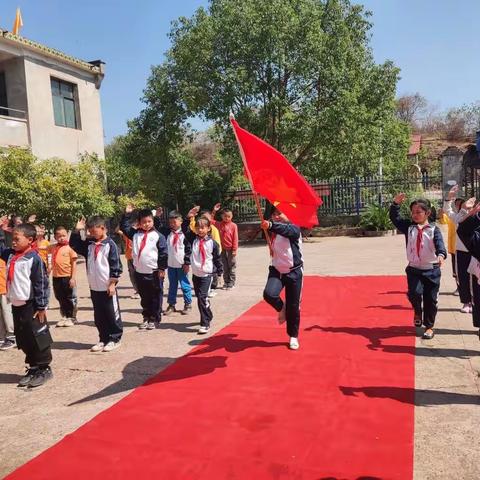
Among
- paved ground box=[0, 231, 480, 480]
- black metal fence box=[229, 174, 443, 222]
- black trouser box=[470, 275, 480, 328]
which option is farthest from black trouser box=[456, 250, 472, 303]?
black metal fence box=[229, 174, 443, 222]

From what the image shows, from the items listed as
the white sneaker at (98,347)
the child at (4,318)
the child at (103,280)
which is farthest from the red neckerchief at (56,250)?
the white sneaker at (98,347)

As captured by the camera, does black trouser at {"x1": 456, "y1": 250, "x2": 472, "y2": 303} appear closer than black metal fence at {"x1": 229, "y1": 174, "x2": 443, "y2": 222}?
Yes

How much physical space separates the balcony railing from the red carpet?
1405 centimetres

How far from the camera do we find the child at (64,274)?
709 cm

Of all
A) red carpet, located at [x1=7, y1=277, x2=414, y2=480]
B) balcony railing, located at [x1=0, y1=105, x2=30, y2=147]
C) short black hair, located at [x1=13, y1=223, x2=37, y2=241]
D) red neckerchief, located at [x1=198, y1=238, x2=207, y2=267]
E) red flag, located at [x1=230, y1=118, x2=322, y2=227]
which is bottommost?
red carpet, located at [x1=7, y1=277, x2=414, y2=480]

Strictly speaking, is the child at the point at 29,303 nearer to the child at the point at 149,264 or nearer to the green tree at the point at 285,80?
the child at the point at 149,264

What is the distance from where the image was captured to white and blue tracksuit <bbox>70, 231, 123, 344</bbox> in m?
5.75

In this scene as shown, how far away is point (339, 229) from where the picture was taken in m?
20.1

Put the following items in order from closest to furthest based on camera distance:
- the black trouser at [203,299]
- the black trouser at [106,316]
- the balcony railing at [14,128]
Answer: the black trouser at [106,316] → the black trouser at [203,299] → the balcony railing at [14,128]

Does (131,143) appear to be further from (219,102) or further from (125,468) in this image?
(125,468)

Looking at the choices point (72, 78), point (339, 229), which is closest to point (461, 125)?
point (339, 229)

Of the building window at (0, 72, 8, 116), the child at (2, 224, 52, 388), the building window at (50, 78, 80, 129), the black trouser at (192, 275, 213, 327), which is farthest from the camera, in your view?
Answer: the building window at (50, 78, 80, 129)

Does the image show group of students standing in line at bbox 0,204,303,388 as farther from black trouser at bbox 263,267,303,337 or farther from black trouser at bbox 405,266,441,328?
black trouser at bbox 405,266,441,328

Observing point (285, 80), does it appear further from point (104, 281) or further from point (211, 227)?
point (104, 281)
